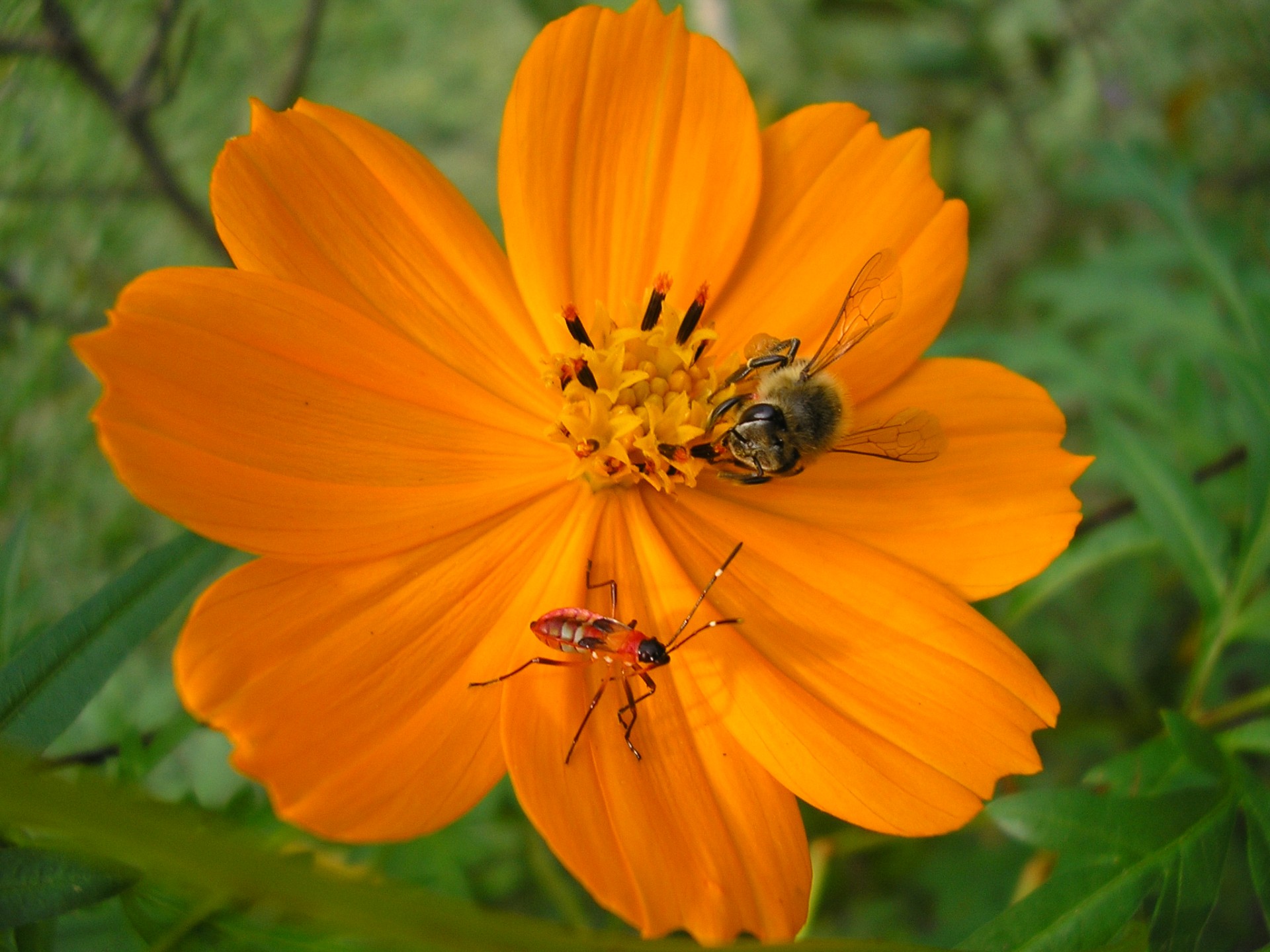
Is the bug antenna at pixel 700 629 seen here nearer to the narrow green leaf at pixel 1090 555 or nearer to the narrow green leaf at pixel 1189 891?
the narrow green leaf at pixel 1189 891

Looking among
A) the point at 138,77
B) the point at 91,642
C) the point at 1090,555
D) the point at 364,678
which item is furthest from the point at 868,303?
the point at 138,77

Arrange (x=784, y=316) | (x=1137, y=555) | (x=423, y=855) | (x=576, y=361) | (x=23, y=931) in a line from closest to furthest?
(x=23, y=931)
(x=576, y=361)
(x=784, y=316)
(x=423, y=855)
(x=1137, y=555)

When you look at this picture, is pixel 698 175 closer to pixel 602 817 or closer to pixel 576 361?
pixel 576 361

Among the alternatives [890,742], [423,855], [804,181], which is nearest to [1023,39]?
[804,181]

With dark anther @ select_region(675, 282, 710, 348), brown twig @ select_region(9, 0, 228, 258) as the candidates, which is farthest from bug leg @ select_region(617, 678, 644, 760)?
brown twig @ select_region(9, 0, 228, 258)

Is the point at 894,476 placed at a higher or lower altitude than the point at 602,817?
higher

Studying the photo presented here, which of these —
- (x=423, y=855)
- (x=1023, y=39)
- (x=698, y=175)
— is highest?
(x=1023, y=39)

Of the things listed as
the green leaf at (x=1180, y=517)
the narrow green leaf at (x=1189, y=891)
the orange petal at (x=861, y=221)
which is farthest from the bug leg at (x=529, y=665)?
the green leaf at (x=1180, y=517)

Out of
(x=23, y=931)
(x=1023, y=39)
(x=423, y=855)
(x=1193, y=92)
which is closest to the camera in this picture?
(x=23, y=931)
